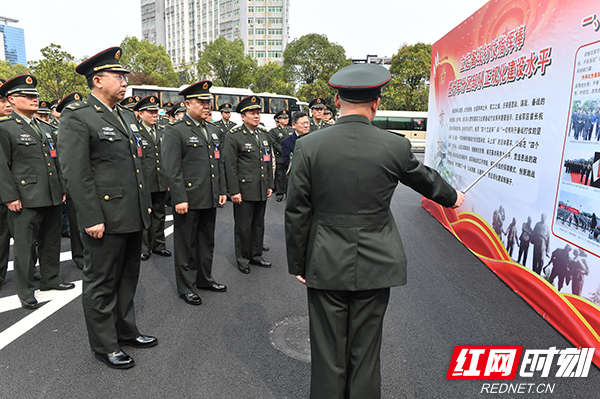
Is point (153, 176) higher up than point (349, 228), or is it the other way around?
point (349, 228)

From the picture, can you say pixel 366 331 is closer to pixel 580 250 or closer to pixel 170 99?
pixel 580 250

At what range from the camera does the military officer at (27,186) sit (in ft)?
12.8

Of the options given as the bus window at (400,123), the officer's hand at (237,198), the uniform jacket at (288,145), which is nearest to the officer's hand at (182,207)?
the officer's hand at (237,198)

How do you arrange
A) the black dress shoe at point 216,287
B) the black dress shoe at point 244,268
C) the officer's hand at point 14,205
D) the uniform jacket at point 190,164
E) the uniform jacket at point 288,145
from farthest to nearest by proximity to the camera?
1. the uniform jacket at point 288,145
2. the black dress shoe at point 244,268
3. the black dress shoe at point 216,287
4. the uniform jacket at point 190,164
5. the officer's hand at point 14,205

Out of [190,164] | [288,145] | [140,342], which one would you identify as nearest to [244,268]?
[190,164]

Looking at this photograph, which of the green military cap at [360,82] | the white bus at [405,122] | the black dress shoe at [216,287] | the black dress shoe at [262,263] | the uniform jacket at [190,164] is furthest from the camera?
the white bus at [405,122]

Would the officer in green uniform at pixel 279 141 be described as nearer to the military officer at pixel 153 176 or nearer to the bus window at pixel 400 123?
the military officer at pixel 153 176

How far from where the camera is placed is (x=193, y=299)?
13.1 feet

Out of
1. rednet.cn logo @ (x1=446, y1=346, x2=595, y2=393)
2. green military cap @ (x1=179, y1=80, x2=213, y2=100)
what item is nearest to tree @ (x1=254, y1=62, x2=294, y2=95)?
green military cap @ (x1=179, y1=80, x2=213, y2=100)

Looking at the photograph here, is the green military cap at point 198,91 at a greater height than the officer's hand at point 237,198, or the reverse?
the green military cap at point 198,91

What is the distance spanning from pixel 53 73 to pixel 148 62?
734 inches

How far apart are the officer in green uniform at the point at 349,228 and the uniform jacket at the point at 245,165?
2.97 metres

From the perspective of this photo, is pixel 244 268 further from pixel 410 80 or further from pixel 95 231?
pixel 410 80

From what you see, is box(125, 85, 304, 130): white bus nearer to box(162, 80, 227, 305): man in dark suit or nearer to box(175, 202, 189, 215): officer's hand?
box(162, 80, 227, 305): man in dark suit
